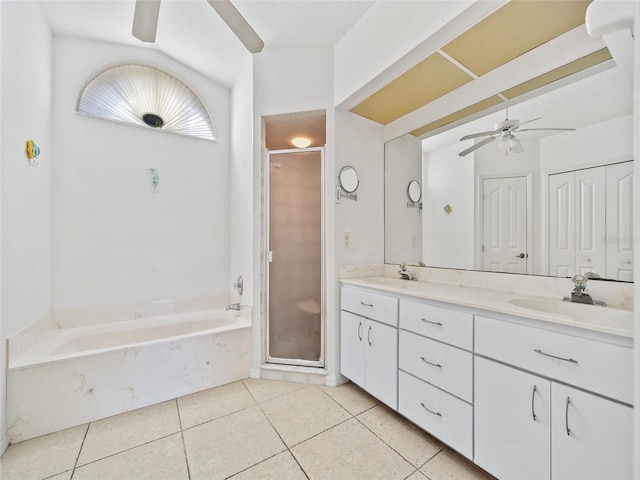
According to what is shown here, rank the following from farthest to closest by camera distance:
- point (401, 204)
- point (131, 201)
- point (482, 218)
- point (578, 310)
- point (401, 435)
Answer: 1. point (131, 201)
2. point (401, 204)
3. point (482, 218)
4. point (401, 435)
5. point (578, 310)

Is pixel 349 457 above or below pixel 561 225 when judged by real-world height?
below

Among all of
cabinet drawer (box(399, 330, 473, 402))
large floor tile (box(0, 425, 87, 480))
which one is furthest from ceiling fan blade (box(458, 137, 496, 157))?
large floor tile (box(0, 425, 87, 480))

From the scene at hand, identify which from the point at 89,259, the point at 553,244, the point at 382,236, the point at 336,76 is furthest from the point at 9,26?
the point at 553,244

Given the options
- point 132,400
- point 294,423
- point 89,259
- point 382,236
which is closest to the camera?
point 294,423

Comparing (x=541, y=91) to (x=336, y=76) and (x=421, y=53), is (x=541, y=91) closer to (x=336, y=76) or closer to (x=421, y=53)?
(x=421, y=53)

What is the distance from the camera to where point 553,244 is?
1.41 m

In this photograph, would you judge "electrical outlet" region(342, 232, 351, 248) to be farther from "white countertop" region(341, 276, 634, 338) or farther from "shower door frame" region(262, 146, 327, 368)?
"white countertop" region(341, 276, 634, 338)

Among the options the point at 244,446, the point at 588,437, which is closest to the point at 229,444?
the point at 244,446

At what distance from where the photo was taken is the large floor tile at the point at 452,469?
125 cm

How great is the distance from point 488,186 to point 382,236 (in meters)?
0.89

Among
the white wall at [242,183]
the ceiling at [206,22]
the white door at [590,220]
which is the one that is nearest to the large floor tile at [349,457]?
the white wall at [242,183]

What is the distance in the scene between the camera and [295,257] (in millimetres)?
2473

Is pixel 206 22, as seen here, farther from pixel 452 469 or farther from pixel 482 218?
pixel 452 469

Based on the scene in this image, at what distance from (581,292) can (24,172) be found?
316 centimetres
